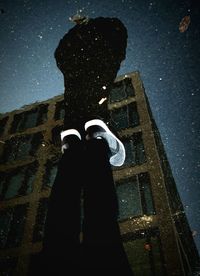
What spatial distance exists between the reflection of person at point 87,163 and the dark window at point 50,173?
2.01 meters

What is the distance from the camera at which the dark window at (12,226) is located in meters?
3.91

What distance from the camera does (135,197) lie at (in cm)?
369

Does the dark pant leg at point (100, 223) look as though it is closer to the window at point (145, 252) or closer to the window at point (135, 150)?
the window at point (145, 252)

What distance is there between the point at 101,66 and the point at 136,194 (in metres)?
1.76

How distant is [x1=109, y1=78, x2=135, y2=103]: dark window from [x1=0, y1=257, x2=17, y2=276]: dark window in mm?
2909

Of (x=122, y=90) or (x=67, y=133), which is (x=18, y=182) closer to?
(x=122, y=90)

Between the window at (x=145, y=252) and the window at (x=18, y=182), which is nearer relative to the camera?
the window at (x=145, y=252)

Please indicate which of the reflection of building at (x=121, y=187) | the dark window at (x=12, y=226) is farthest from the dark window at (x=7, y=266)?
the dark window at (x=12, y=226)

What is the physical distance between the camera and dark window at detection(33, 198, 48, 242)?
3762 mm

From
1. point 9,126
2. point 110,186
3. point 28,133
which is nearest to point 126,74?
point 28,133

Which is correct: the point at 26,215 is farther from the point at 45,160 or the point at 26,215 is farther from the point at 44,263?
the point at 44,263

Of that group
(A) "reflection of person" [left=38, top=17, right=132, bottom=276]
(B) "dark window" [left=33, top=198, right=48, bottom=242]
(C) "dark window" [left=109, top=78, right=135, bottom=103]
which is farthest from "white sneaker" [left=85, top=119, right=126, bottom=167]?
(C) "dark window" [left=109, top=78, right=135, bottom=103]

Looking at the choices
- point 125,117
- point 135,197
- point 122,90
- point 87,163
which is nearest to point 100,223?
point 87,163

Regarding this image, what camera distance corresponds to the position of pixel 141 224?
334cm
